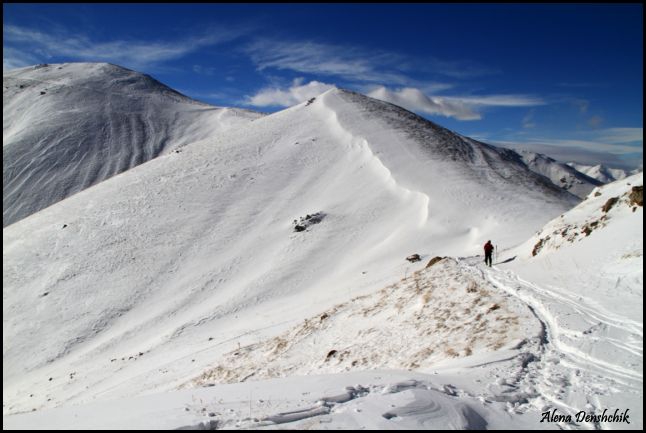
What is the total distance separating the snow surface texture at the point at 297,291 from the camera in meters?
6.35

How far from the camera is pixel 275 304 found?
24.1 metres

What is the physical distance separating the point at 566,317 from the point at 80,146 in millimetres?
89621

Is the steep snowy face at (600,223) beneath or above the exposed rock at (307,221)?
beneath

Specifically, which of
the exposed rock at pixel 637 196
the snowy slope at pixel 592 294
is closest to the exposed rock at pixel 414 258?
the snowy slope at pixel 592 294

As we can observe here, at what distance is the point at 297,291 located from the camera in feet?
84.2

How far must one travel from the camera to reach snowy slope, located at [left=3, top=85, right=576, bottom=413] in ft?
69.6

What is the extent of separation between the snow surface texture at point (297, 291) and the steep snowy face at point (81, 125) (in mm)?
32383

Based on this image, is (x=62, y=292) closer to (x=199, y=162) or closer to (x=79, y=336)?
(x=79, y=336)

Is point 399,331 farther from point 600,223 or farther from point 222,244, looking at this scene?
point 222,244

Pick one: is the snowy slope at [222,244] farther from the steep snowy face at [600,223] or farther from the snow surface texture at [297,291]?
the steep snowy face at [600,223]

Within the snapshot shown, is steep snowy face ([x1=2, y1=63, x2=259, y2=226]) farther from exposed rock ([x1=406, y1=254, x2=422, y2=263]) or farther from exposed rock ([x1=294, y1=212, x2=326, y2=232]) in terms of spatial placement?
exposed rock ([x1=406, y1=254, x2=422, y2=263])

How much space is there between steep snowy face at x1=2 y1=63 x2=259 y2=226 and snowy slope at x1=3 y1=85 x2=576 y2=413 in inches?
1268

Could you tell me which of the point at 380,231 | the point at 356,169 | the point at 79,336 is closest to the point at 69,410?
the point at 79,336

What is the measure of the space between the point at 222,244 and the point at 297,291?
10.4 meters
